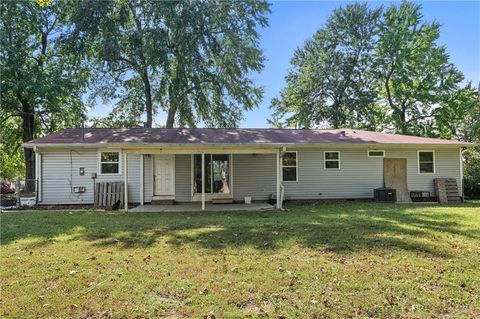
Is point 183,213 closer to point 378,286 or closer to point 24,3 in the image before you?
point 378,286

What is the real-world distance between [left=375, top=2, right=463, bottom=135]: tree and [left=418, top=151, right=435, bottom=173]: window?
11561mm

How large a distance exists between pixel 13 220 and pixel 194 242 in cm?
604

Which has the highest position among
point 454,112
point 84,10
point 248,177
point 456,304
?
point 84,10

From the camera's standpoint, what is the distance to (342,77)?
2748 centimetres

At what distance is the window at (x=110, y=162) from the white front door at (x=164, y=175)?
152 cm

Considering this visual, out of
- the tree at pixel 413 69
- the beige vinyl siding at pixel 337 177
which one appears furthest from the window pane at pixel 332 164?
the tree at pixel 413 69

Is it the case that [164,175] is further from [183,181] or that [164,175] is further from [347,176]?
[347,176]

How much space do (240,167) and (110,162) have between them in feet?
17.2

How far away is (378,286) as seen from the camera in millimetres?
4203

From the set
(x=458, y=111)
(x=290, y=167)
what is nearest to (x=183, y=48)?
(x=290, y=167)

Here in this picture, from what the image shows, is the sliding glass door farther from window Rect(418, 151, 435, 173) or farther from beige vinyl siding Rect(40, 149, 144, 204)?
window Rect(418, 151, 435, 173)

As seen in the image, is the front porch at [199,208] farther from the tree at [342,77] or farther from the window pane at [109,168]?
the tree at [342,77]

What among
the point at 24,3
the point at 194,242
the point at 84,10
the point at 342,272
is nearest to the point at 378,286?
the point at 342,272

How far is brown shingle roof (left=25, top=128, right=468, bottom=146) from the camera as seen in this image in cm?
1371
